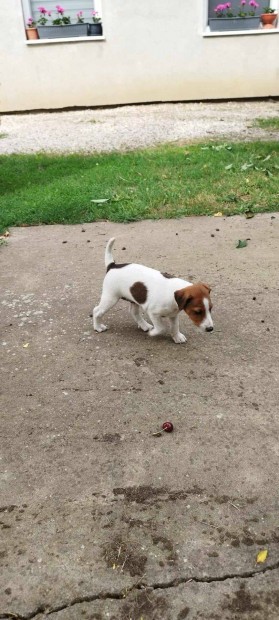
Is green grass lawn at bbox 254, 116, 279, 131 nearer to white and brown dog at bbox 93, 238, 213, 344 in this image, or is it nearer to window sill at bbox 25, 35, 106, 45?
window sill at bbox 25, 35, 106, 45

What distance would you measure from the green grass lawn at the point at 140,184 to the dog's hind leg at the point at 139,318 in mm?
2447

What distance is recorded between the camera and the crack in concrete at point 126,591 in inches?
84.9

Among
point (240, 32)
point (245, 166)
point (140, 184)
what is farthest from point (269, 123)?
point (140, 184)

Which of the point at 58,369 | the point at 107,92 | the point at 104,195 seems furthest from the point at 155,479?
the point at 107,92

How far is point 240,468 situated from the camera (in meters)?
2.79

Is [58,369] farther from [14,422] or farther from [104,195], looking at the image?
[104,195]

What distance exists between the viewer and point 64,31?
11.9 meters

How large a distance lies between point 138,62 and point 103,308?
→ 379 inches

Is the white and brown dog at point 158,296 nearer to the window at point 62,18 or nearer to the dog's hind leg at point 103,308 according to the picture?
the dog's hind leg at point 103,308

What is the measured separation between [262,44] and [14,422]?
11145mm

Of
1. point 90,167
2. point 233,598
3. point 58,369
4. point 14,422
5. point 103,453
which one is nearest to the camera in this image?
Answer: point 233,598

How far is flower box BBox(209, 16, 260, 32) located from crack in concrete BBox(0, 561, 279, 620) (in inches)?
474

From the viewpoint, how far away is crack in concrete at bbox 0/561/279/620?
7.07 feet

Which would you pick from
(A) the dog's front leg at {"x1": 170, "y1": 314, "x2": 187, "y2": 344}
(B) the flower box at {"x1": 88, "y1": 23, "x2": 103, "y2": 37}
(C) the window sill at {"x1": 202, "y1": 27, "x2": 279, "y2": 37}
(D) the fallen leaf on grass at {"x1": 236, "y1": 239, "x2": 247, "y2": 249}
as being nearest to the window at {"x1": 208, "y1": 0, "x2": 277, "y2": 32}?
(C) the window sill at {"x1": 202, "y1": 27, "x2": 279, "y2": 37}
